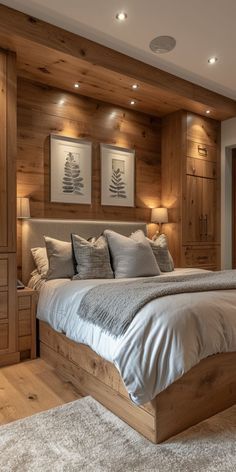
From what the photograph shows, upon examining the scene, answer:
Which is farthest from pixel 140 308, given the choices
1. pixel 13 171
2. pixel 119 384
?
pixel 13 171

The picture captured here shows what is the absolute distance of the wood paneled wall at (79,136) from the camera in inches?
134

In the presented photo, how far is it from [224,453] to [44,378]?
4.54ft

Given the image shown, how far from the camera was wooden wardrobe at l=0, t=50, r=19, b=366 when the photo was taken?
2713 mm

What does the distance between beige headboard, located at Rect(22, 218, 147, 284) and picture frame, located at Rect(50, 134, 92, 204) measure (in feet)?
0.96

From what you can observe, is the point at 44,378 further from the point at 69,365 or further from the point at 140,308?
the point at 140,308

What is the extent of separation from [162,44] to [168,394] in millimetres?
3024

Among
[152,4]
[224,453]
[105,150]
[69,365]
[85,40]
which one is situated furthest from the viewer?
[105,150]

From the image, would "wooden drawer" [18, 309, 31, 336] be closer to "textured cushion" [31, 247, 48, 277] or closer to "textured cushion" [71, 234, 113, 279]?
"textured cushion" [31, 247, 48, 277]

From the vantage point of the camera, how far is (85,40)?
298 cm

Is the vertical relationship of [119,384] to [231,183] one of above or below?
below

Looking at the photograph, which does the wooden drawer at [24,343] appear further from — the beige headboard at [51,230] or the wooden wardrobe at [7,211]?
the beige headboard at [51,230]

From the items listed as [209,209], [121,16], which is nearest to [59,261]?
[121,16]

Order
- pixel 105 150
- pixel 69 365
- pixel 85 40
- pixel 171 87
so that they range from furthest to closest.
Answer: pixel 105 150 < pixel 171 87 < pixel 85 40 < pixel 69 365

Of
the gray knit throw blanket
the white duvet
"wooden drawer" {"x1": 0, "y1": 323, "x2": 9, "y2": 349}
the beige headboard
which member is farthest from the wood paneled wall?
the white duvet
